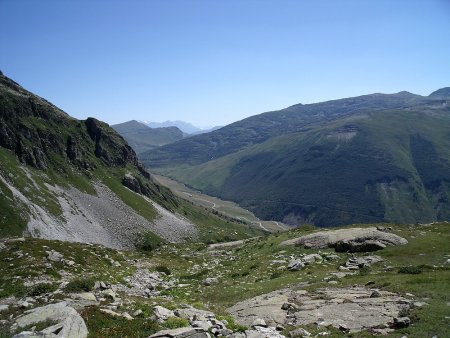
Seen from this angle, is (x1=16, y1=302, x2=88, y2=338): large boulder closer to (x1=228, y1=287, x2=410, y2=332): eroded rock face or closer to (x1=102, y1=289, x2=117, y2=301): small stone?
(x1=102, y1=289, x2=117, y2=301): small stone

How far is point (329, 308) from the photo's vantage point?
26000 mm

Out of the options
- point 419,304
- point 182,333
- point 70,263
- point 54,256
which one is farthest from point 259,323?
point 54,256

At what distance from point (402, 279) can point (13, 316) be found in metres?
30.1

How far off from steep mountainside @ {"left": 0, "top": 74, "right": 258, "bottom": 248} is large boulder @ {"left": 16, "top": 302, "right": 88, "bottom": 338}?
226ft

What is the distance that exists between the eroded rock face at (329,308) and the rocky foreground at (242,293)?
0.08 meters

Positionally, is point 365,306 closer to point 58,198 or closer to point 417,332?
point 417,332

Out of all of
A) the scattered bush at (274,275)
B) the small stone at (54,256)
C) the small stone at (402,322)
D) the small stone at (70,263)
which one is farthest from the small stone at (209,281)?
the small stone at (402,322)

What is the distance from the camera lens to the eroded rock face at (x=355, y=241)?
156ft

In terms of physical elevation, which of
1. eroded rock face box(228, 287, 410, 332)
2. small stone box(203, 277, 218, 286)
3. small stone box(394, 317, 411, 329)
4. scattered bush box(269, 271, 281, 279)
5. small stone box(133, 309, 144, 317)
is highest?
small stone box(133, 309, 144, 317)

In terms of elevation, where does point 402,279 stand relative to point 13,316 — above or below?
below

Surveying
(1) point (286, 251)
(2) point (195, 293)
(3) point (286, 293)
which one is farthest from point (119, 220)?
(3) point (286, 293)

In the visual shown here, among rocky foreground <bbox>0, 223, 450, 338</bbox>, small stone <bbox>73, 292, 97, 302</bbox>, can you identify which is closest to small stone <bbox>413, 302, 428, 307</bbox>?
rocky foreground <bbox>0, 223, 450, 338</bbox>

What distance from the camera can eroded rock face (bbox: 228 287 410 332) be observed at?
23.3 m

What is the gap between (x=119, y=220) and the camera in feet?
422
